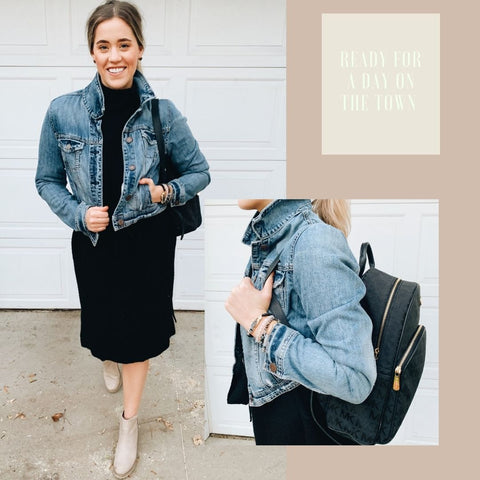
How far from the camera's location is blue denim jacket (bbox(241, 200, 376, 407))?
1.20m

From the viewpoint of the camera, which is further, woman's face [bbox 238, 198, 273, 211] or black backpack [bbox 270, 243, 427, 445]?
woman's face [bbox 238, 198, 273, 211]

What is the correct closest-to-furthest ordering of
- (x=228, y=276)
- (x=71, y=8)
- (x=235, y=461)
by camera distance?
(x=228, y=276) → (x=235, y=461) → (x=71, y=8)

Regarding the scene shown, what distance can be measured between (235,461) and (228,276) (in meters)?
0.97

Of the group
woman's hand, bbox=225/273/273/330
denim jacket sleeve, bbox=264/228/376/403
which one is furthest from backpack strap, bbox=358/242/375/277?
woman's hand, bbox=225/273/273/330

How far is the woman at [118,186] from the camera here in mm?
1667

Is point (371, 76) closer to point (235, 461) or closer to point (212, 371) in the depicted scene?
point (212, 371)

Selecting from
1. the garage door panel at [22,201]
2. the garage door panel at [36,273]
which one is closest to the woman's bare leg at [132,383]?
the garage door panel at [36,273]

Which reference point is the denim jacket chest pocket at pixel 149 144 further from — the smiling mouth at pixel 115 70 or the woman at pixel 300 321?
the woman at pixel 300 321

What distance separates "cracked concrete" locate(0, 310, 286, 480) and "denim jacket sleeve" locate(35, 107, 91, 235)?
3.27ft

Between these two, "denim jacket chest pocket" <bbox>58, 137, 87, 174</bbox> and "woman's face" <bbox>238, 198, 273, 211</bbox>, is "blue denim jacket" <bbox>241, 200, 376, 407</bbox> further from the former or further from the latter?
"denim jacket chest pocket" <bbox>58, 137, 87, 174</bbox>

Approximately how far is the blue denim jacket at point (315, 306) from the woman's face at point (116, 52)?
29.3 inches

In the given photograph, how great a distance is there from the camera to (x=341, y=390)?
1.23m

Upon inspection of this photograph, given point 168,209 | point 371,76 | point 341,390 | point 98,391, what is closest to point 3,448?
point 98,391

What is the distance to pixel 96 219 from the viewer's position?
Answer: 5.55ft
